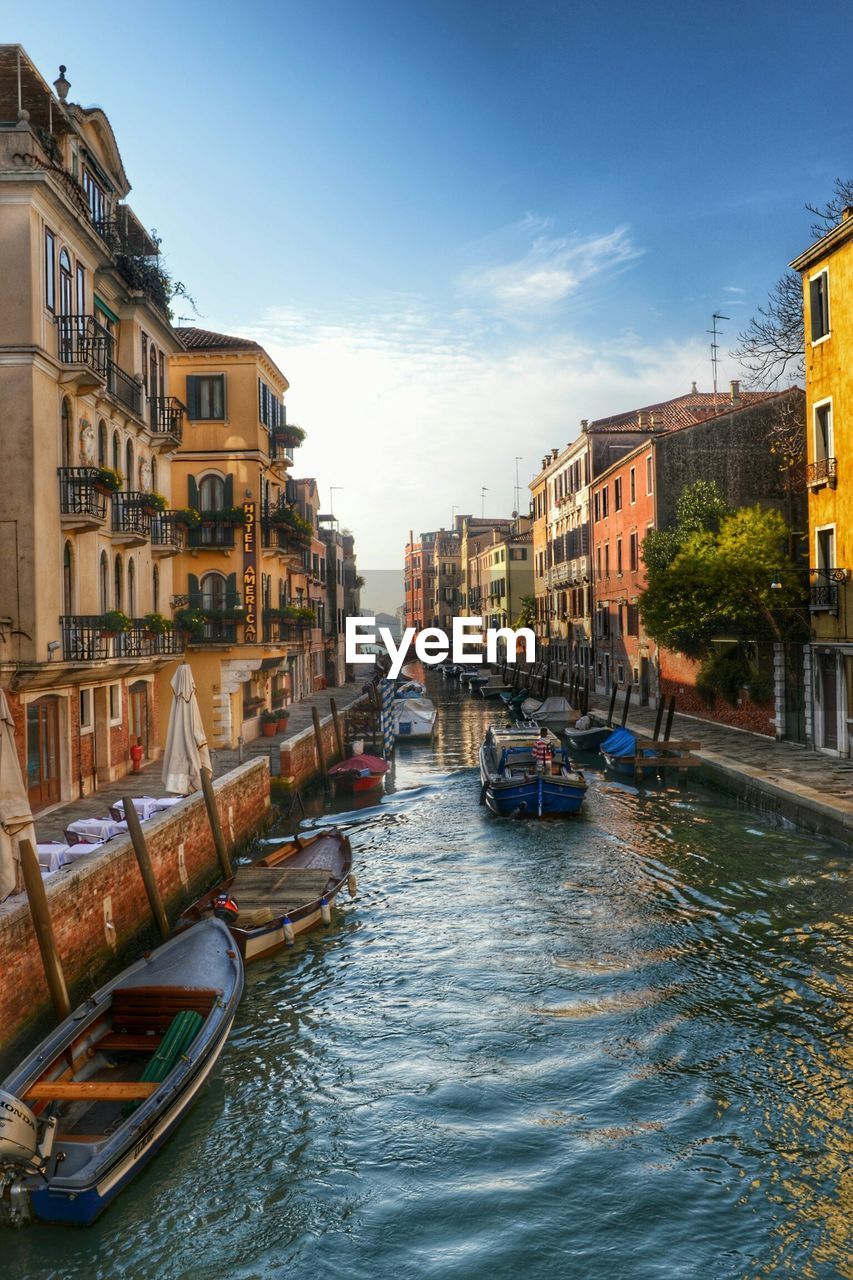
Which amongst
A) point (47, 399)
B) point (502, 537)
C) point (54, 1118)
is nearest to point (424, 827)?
point (47, 399)

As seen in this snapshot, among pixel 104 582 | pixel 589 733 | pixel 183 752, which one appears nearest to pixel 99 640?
pixel 104 582

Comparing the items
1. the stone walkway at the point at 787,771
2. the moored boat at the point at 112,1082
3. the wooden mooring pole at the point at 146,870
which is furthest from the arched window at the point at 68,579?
the stone walkway at the point at 787,771

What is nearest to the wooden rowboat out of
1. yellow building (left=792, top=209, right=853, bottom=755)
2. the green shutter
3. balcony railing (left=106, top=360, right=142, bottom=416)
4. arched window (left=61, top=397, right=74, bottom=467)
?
arched window (left=61, top=397, right=74, bottom=467)

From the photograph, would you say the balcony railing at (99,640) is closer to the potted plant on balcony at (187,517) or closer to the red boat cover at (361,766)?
the potted plant on balcony at (187,517)

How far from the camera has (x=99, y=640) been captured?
60.6 ft

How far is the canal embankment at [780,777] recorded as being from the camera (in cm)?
1762

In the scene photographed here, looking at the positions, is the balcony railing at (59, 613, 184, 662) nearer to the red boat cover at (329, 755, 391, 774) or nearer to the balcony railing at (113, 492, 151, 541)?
the balcony railing at (113, 492, 151, 541)

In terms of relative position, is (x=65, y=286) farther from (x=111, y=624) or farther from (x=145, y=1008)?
(x=145, y=1008)

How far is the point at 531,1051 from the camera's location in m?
10.2

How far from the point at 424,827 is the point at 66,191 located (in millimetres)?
13507

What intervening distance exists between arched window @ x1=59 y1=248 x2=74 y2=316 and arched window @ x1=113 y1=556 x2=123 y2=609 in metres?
5.27

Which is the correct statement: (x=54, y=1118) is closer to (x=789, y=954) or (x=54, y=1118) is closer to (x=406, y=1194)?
(x=406, y=1194)

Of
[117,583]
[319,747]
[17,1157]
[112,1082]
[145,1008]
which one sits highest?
[117,583]

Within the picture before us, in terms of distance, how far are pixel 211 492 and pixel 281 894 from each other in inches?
652
